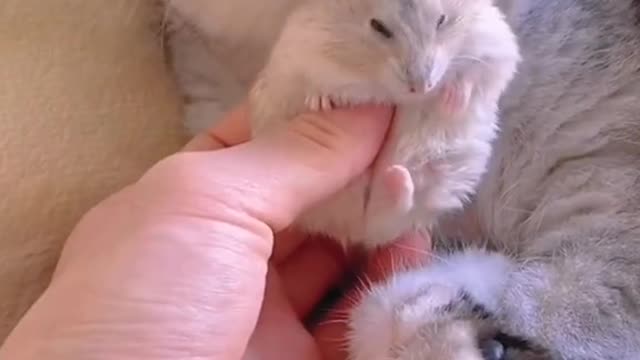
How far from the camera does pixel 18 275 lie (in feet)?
3.19

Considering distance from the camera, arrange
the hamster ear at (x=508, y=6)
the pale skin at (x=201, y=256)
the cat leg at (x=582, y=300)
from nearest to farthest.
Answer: the pale skin at (x=201, y=256) → the cat leg at (x=582, y=300) → the hamster ear at (x=508, y=6)

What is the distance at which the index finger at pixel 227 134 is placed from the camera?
1.02m

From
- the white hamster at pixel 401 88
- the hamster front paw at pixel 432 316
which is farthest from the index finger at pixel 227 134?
the hamster front paw at pixel 432 316

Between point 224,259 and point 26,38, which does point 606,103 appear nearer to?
point 224,259

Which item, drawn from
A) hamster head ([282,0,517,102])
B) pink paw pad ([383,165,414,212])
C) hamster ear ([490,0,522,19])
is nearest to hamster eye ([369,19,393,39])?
hamster head ([282,0,517,102])

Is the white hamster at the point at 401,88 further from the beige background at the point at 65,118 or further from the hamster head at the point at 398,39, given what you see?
the beige background at the point at 65,118

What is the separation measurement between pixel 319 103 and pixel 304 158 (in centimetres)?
4

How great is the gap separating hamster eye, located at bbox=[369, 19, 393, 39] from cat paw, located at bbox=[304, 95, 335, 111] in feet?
0.25

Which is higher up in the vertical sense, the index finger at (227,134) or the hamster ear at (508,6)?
the hamster ear at (508,6)

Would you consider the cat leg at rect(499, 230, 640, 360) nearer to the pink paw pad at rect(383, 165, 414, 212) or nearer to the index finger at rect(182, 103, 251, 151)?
the pink paw pad at rect(383, 165, 414, 212)

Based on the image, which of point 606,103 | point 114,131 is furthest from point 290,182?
point 606,103

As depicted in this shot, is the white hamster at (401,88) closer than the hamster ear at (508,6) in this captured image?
Yes

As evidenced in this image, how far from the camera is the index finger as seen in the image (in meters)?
1.02

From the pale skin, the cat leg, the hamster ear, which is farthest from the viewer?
the hamster ear
